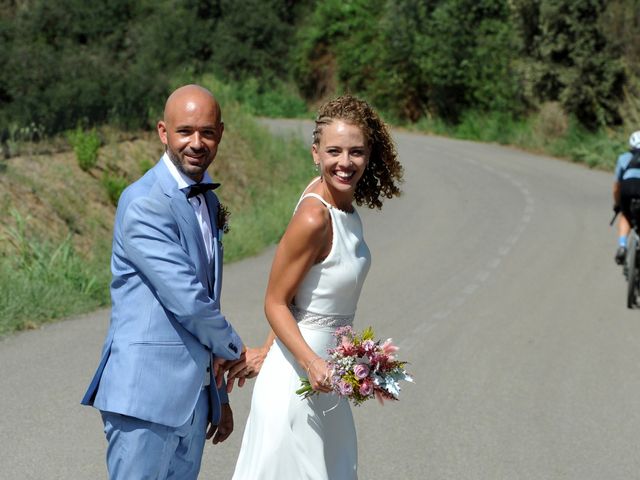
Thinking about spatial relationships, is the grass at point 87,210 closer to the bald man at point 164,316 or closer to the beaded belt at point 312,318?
the beaded belt at point 312,318

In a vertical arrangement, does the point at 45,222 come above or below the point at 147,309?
below

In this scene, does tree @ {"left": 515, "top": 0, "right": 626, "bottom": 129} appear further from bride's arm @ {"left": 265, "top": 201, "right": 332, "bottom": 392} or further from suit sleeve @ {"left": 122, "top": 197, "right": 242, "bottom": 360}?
suit sleeve @ {"left": 122, "top": 197, "right": 242, "bottom": 360}

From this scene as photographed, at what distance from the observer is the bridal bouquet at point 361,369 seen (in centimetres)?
418

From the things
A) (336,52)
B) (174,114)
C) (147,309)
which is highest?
(174,114)

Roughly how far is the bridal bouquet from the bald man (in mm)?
406

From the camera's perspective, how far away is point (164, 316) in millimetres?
3852

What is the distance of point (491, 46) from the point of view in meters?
46.0

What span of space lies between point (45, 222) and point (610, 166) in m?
18.1

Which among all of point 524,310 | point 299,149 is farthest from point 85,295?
point 299,149

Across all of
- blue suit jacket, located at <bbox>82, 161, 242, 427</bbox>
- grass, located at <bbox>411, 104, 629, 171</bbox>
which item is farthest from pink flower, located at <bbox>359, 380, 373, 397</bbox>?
grass, located at <bbox>411, 104, 629, 171</bbox>

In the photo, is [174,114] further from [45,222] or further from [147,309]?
[45,222]

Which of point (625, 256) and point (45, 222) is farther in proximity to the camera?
point (45, 222)

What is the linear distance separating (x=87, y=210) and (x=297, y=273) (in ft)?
48.7

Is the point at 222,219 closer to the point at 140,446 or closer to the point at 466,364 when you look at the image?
the point at 140,446
